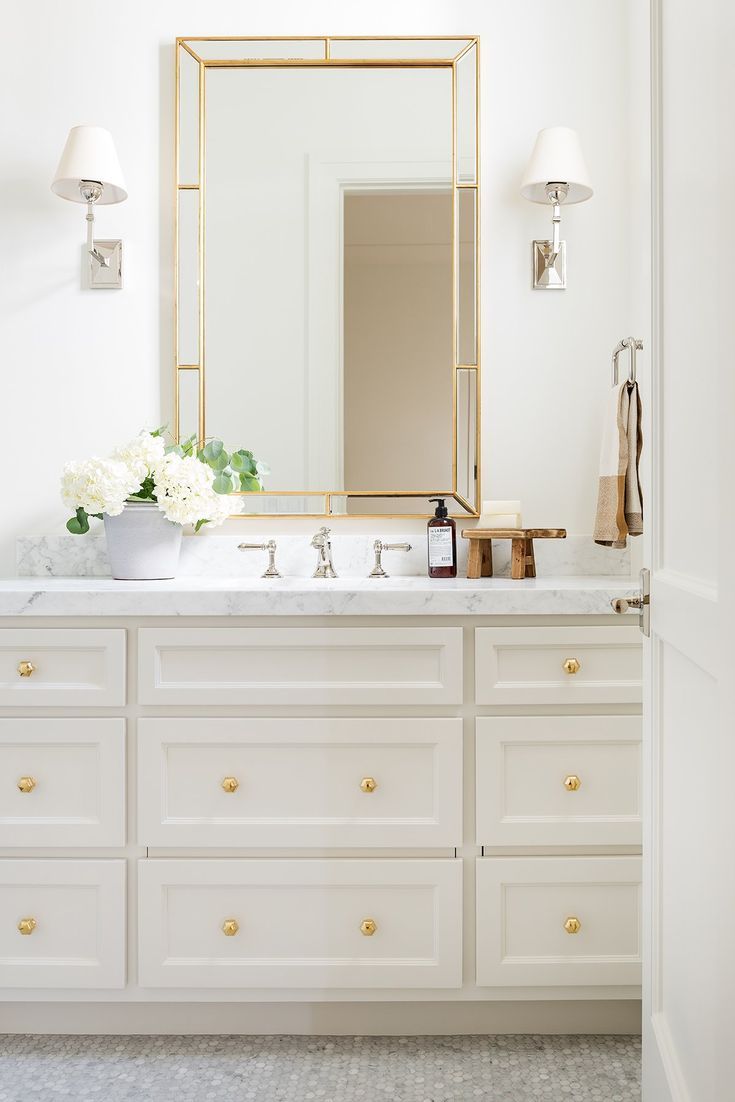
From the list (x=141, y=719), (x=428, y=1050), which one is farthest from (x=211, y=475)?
(x=428, y=1050)

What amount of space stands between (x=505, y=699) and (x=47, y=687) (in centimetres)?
91

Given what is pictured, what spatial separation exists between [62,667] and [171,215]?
1.20m

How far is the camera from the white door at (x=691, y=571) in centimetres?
89

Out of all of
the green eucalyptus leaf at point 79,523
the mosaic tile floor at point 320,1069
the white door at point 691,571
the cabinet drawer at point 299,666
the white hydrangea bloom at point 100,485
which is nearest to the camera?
the white door at point 691,571

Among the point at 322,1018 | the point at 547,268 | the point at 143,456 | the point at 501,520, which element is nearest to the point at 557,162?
the point at 547,268

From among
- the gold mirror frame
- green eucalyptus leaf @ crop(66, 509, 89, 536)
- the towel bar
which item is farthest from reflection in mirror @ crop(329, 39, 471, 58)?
green eucalyptus leaf @ crop(66, 509, 89, 536)

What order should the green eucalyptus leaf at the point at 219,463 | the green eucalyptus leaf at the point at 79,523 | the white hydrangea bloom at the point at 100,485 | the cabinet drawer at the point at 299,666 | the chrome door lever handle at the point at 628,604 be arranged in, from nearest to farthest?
1. the chrome door lever handle at the point at 628,604
2. the cabinet drawer at the point at 299,666
3. the white hydrangea bloom at the point at 100,485
4. the green eucalyptus leaf at the point at 79,523
5. the green eucalyptus leaf at the point at 219,463

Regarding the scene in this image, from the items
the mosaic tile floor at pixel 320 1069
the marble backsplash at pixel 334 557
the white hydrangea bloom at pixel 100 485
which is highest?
the white hydrangea bloom at pixel 100 485

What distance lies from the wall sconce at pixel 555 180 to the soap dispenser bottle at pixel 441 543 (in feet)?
2.21

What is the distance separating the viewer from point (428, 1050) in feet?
5.54

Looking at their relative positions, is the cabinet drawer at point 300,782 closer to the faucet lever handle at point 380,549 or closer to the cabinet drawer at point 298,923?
the cabinet drawer at point 298,923


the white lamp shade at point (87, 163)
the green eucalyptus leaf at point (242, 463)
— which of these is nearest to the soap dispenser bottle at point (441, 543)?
the green eucalyptus leaf at point (242, 463)

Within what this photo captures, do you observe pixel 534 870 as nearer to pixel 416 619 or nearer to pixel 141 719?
pixel 416 619

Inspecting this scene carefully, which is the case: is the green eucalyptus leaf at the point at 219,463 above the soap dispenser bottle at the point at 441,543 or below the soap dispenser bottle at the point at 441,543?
above
